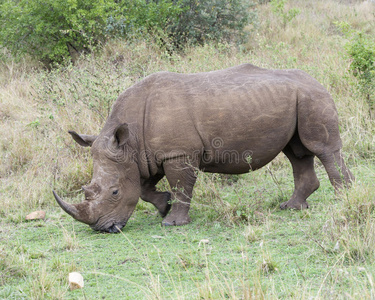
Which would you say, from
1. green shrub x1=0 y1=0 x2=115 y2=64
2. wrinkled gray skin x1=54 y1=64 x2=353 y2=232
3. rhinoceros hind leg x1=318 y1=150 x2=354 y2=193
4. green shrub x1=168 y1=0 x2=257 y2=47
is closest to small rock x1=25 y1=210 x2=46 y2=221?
wrinkled gray skin x1=54 y1=64 x2=353 y2=232

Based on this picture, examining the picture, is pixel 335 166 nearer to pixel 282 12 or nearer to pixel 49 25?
pixel 49 25

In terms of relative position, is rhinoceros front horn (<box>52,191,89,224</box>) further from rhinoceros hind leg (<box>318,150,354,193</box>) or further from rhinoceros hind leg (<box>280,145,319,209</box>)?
rhinoceros hind leg (<box>318,150,354,193</box>)

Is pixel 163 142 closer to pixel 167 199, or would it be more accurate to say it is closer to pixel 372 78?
pixel 167 199

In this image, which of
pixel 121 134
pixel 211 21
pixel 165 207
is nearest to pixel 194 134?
pixel 121 134

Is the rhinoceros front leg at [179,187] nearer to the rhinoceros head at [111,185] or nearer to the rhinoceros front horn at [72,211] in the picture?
the rhinoceros head at [111,185]

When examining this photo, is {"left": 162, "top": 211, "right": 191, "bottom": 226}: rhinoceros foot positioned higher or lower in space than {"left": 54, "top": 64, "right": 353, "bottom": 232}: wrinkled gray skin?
lower

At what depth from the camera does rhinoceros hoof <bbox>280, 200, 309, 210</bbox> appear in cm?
571

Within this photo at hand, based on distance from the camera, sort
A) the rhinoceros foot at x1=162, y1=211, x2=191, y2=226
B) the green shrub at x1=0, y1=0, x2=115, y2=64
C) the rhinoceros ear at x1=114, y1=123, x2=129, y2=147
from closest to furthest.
A: the rhinoceros ear at x1=114, y1=123, x2=129, y2=147 < the rhinoceros foot at x1=162, y1=211, x2=191, y2=226 < the green shrub at x1=0, y1=0, x2=115, y2=64

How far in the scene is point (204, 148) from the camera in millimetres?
5438

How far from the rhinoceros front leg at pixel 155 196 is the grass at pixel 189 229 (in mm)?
171

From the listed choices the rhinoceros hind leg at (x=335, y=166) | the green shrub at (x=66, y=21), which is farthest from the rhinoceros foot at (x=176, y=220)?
the green shrub at (x=66, y=21)

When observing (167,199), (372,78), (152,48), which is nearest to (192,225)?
(167,199)

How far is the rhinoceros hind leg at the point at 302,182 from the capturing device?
227 inches

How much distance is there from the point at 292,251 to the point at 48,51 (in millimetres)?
11082
